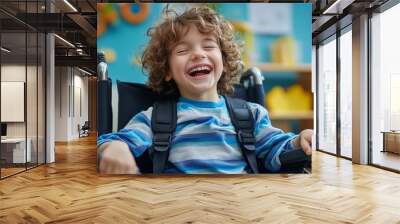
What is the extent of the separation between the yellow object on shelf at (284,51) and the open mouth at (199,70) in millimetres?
1088

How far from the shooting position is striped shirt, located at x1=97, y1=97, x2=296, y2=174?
20.2 feet

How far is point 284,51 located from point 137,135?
8.69ft

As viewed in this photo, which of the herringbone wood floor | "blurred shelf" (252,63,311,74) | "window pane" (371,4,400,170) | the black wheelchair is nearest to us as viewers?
the herringbone wood floor

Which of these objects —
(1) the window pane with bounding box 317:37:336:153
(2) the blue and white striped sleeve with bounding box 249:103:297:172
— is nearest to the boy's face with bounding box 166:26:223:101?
(2) the blue and white striped sleeve with bounding box 249:103:297:172

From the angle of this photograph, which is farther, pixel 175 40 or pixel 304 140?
pixel 304 140

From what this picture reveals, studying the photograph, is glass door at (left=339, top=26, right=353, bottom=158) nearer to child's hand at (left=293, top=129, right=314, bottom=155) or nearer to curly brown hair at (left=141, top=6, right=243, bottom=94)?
child's hand at (left=293, top=129, right=314, bottom=155)

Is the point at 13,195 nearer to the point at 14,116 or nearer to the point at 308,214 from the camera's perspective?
the point at 14,116

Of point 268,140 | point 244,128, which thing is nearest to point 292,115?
point 268,140

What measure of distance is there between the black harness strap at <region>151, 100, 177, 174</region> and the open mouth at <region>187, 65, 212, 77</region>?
1.80 ft

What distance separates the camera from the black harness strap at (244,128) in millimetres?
6203

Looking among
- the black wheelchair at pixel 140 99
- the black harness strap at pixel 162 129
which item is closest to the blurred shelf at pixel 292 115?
the black wheelchair at pixel 140 99

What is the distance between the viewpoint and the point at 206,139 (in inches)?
243

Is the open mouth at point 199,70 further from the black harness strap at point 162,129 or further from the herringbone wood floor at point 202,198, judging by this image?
the herringbone wood floor at point 202,198

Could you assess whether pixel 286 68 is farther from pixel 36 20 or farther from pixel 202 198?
pixel 36 20
